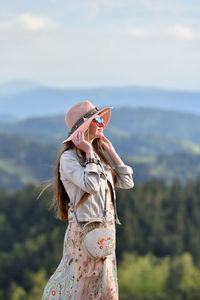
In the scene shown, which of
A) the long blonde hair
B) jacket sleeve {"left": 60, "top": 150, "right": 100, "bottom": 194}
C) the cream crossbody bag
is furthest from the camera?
the long blonde hair

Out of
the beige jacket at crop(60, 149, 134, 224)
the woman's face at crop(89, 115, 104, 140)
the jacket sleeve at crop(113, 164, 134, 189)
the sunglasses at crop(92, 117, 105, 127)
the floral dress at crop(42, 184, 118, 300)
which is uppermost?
the sunglasses at crop(92, 117, 105, 127)

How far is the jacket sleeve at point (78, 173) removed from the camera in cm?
457

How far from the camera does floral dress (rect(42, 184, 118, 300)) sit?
4816 millimetres

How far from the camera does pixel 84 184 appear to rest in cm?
457

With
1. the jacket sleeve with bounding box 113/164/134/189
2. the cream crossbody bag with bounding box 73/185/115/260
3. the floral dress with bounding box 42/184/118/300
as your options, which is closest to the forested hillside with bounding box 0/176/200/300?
the jacket sleeve with bounding box 113/164/134/189

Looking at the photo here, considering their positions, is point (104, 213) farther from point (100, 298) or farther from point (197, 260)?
point (197, 260)

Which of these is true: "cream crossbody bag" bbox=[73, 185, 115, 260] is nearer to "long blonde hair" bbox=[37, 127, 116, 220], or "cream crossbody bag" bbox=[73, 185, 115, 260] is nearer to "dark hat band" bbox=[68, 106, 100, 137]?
"long blonde hair" bbox=[37, 127, 116, 220]

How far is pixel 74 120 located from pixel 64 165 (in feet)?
1.50

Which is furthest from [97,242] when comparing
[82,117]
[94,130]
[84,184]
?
[82,117]

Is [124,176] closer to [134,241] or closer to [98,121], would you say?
[98,121]

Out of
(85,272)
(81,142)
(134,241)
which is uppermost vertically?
(134,241)

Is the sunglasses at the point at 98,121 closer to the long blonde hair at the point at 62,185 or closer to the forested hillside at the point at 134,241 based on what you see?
the long blonde hair at the point at 62,185

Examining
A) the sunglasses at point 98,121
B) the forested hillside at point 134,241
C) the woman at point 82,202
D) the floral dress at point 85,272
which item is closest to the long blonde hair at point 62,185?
the woman at point 82,202

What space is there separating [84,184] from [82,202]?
0.75ft
